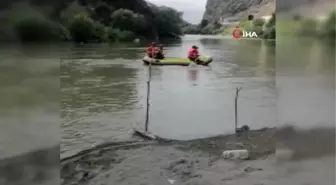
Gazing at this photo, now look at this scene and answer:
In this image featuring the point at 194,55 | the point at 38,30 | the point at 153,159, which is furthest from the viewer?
the point at 194,55

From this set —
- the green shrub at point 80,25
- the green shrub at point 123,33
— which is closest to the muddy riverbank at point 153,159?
the green shrub at point 80,25

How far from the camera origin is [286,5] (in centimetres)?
46

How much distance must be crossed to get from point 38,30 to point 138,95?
198 inches

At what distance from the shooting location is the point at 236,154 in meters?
2.28

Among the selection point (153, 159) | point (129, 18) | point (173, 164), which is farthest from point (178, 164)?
point (129, 18)

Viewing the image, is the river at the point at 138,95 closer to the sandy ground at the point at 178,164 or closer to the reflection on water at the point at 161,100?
the reflection on water at the point at 161,100

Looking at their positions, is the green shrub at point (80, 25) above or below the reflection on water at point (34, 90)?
above

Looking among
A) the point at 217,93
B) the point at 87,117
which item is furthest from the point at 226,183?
the point at 217,93

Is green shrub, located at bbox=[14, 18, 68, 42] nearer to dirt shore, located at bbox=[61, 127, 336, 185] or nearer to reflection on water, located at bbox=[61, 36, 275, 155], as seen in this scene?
reflection on water, located at bbox=[61, 36, 275, 155]

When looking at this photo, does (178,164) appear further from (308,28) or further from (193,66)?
(193,66)

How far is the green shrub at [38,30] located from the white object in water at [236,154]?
1.93 metres

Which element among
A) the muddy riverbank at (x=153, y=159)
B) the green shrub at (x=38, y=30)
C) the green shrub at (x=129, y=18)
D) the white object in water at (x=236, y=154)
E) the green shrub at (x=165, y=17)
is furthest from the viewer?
the white object in water at (x=236, y=154)

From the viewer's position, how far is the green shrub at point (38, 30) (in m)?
0.38

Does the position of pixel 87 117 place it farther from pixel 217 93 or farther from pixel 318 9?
pixel 318 9
